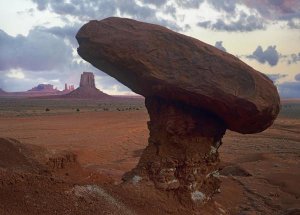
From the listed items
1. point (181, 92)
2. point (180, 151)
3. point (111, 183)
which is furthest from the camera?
point (180, 151)

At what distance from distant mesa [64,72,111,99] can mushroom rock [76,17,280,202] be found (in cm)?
12480

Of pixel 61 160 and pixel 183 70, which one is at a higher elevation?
pixel 183 70

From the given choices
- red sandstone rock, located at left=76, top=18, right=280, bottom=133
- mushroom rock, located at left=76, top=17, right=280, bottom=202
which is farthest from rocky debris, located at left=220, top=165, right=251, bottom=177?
red sandstone rock, located at left=76, top=18, right=280, bottom=133

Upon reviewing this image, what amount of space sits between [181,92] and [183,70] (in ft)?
1.46

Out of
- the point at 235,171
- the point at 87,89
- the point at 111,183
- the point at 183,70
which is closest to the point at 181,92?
the point at 183,70

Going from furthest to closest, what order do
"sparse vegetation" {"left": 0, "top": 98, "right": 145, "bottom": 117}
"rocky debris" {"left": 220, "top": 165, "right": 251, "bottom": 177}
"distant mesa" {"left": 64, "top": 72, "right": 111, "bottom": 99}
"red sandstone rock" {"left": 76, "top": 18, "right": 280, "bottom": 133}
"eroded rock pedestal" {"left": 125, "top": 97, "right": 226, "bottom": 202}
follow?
"distant mesa" {"left": 64, "top": 72, "right": 111, "bottom": 99}
"sparse vegetation" {"left": 0, "top": 98, "right": 145, "bottom": 117}
"rocky debris" {"left": 220, "top": 165, "right": 251, "bottom": 177}
"eroded rock pedestal" {"left": 125, "top": 97, "right": 226, "bottom": 202}
"red sandstone rock" {"left": 76, "top": 18, "right": 280, "bottom": 133}

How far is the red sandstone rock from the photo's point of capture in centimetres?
859

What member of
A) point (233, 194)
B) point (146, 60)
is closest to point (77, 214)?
point (146, 60)

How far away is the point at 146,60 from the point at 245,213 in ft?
14.4

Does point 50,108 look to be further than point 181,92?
Yes

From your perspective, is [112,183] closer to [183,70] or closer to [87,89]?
[183,70]

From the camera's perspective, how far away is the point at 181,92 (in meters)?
8.69

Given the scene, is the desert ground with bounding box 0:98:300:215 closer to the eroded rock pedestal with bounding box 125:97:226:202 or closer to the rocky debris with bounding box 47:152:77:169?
the rocky debris with bounding box 47:152:77:169

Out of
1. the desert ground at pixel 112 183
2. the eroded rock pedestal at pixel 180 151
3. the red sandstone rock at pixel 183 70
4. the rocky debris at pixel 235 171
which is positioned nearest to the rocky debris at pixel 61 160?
the desert ground at pixel 112 183
